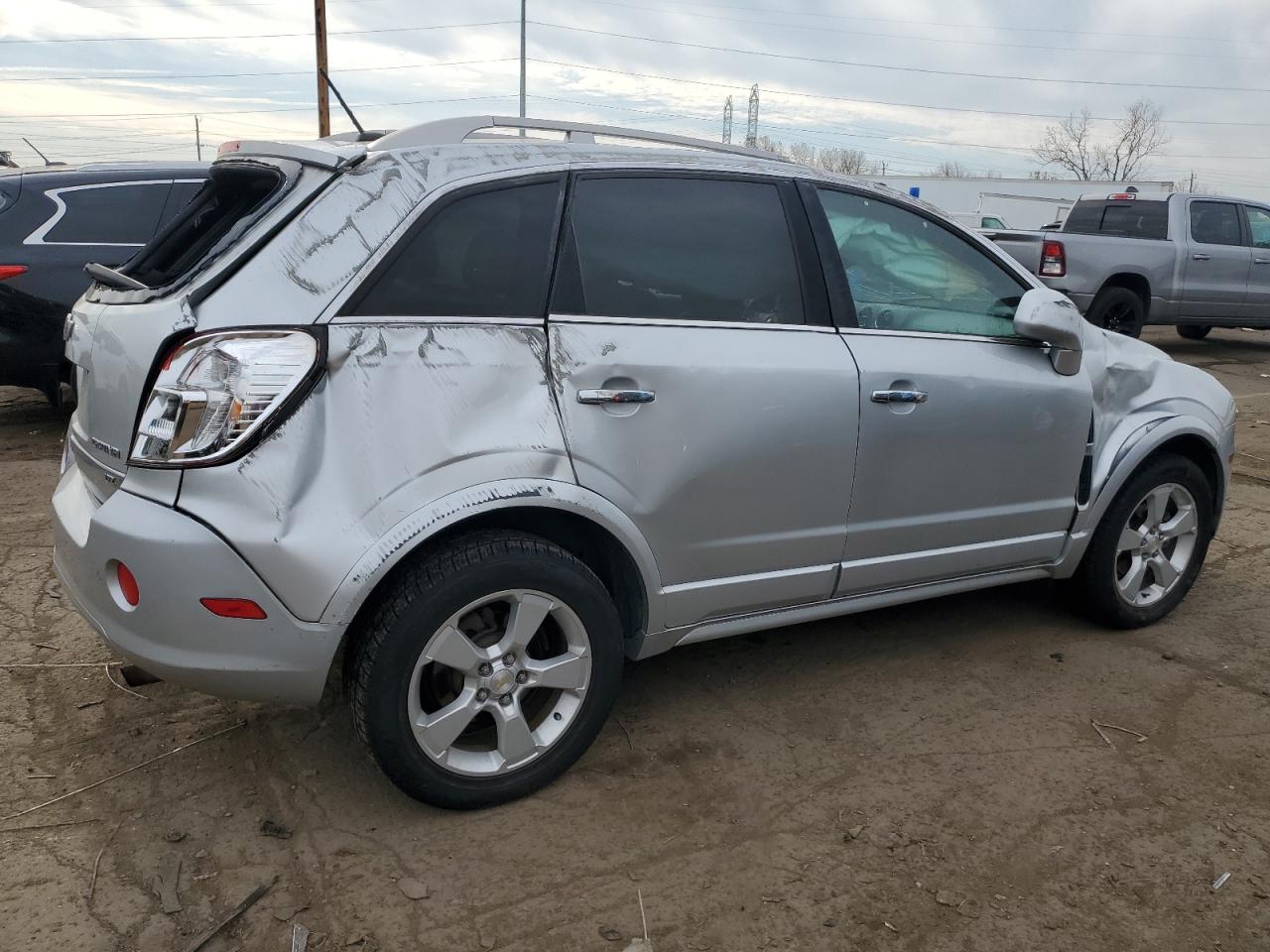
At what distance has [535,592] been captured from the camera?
8.82 feet

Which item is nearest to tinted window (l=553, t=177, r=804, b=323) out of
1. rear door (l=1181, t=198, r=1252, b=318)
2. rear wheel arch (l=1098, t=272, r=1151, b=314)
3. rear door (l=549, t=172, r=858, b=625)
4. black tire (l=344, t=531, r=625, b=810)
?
rear door (l=549, t=172, r=858, b=625)

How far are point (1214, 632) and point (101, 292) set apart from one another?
168 inches

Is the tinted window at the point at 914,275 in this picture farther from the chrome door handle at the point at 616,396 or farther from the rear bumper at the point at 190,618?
the rear bumper at the point at 190,618

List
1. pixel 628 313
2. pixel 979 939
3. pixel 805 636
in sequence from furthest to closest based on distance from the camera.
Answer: pixel 805 636, pixel 628 313, pixel 979 939

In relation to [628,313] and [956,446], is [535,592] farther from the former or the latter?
[956,446]

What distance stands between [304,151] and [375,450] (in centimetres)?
90

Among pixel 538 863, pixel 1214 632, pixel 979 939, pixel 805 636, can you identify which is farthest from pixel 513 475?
pixel 1214 632

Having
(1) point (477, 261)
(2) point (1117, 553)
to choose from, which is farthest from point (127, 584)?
(2) point (1117, 553)

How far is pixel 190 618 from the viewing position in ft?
7.89

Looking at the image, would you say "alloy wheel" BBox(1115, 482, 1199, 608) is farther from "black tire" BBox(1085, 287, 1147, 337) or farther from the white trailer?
the white trailer

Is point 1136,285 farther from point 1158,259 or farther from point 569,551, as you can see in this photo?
point 569,551

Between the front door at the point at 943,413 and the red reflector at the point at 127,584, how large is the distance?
2.07 meters

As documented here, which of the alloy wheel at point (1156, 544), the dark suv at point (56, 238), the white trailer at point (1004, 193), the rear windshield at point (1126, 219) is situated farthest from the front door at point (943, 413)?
the white trailer at point (1004, 193)

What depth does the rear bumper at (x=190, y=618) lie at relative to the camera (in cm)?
237
